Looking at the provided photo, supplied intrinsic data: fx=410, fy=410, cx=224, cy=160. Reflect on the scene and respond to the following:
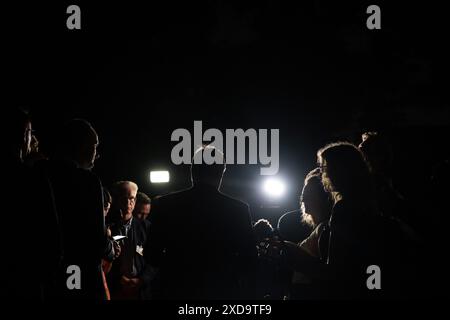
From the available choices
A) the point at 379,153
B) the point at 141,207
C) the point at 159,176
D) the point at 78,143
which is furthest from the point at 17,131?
the point at 159,176

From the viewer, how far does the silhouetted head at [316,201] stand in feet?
9.74

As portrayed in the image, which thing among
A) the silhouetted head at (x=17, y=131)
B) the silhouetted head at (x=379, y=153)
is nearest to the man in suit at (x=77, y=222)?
the silhouetted head at (x=17, y=131)

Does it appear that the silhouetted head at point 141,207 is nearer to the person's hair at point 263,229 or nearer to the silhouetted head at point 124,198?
the silhouetted head at point 124,198

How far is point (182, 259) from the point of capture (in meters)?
Result: 2.65

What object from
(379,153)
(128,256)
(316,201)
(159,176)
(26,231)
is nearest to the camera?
(26,231)

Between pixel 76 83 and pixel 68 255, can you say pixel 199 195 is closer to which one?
pixel 68 255

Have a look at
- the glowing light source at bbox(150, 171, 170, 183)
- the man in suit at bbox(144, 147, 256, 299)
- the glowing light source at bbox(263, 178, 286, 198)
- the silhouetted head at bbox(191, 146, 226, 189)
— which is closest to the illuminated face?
the man in suit at bbox(144, 147, 256, 299)

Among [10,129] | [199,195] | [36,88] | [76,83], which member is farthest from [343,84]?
[10,129]

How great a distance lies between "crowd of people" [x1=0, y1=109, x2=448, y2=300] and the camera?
5.98ft

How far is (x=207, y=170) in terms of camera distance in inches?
105

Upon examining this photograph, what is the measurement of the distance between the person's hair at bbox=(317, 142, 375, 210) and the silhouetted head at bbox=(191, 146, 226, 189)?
0.73 meters

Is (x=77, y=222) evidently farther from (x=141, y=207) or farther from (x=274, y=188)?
(x=274, y=188)

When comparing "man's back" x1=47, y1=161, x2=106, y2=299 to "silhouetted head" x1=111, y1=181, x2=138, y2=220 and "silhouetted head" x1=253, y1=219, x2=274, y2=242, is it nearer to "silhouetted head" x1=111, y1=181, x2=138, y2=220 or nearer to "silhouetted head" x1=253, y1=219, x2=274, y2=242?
"silhouetted head" x1=253, y1=219, x2=274, y2=242

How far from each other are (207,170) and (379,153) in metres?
1.21
